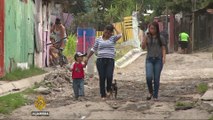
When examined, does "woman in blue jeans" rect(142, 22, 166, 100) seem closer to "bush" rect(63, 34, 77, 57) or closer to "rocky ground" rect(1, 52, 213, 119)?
"rocky ground" rect(1, 52, 213, 119)

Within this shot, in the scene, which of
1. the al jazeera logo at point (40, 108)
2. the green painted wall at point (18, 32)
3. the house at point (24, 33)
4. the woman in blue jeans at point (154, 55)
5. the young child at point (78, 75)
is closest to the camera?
the al jazeera logo at point (40, 108)

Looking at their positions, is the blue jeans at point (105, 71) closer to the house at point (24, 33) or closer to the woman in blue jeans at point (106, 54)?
the woman in blue jeans at point (106, 54)

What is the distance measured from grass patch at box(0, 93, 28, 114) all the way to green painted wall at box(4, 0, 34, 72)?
3831 mm

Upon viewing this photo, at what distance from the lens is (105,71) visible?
40.5 feet

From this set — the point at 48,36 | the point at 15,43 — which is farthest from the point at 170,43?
the point at 15,43

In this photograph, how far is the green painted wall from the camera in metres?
15.9

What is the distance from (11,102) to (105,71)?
7.65 ft

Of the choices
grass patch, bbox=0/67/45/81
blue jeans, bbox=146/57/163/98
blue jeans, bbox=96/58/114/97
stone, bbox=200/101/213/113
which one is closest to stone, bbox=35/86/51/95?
grass patch, bbox=0/67/45/81

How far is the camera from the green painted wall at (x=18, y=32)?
1593 centimetres

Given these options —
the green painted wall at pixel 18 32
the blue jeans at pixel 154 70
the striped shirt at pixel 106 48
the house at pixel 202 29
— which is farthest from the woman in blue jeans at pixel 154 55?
the house at pixel 202 29

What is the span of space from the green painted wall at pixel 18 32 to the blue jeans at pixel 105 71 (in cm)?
425

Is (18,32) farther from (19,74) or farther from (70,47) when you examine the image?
(70,47)

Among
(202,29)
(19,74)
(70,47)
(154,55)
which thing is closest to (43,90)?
(19,74)

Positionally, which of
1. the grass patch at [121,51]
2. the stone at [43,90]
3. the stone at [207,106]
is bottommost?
the grass patch at [121,51]
